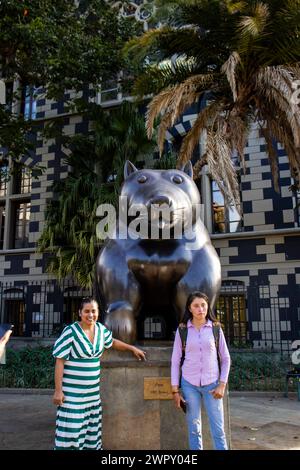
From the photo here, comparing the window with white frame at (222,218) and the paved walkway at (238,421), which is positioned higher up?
the window with white frame at (222,218)

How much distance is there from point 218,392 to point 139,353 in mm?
864

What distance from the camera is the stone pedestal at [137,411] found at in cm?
387

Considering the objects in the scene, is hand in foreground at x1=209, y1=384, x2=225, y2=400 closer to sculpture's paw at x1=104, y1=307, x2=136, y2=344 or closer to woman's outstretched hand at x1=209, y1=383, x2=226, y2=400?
woman's outstretched hand at x1=209, y1=383, x2=226, y2=400

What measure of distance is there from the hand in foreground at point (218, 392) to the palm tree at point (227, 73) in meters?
7.18

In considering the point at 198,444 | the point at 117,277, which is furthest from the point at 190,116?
the point at 198,444

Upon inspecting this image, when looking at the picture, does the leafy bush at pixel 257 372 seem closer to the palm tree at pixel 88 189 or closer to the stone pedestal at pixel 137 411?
the palm tree at pixel 88 189

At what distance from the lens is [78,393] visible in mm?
3180

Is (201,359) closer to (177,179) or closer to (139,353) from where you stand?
(139,353)

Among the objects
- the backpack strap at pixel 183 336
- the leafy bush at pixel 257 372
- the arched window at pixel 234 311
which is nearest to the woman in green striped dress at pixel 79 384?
the backpack strap at pixel 183 336

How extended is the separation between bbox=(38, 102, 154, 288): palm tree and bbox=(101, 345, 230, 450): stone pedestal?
8964 mm

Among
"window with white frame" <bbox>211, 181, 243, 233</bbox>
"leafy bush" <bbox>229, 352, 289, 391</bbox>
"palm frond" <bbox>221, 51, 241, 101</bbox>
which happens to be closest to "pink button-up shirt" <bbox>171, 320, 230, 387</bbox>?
"leafy bush" <bbox>229, 352, 289, 391</bbox>

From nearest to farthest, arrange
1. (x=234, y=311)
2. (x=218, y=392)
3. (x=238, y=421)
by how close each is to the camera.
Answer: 1. (x=218, y=392)
2. (x=238, y=421)
3. (x=234, y=311)

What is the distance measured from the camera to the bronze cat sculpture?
13.1 ft

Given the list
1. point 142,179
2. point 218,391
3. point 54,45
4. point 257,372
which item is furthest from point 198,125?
point 218,391
